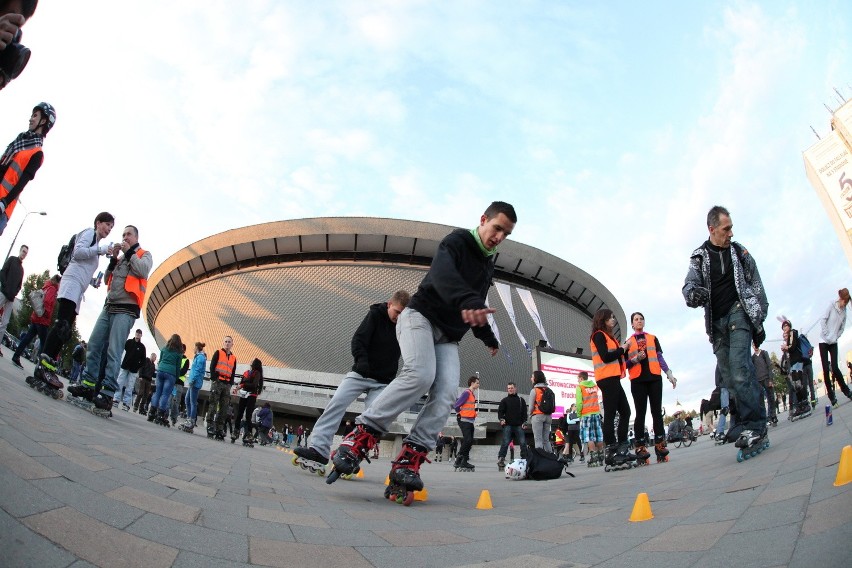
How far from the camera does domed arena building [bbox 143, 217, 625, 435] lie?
80.2ft

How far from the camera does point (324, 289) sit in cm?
2505

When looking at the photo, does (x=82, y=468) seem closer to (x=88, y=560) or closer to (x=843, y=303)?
(x=88, y=560)

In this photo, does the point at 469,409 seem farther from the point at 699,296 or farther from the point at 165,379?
the point at 165,379

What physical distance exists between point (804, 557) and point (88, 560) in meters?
1.68

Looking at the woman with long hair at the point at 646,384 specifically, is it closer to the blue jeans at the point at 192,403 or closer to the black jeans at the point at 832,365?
the black jeans at the point at 832,365

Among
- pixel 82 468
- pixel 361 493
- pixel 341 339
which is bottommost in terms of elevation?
pixel 361 493

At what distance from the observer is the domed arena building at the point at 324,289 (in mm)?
24453

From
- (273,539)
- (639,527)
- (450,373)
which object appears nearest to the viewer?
(273,539)

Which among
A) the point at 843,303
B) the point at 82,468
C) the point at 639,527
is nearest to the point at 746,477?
the point at 639,527

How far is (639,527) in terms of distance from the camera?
193cm

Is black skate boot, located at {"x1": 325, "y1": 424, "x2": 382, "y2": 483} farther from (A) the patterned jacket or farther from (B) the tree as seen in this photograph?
(B) the tree

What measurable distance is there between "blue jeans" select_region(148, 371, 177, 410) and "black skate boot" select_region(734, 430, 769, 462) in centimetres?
825

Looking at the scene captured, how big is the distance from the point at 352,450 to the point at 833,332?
26.6 feet

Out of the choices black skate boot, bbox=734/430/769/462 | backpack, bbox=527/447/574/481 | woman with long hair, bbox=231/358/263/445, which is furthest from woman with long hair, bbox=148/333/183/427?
black skate boot, bbox=734/430/769/462
